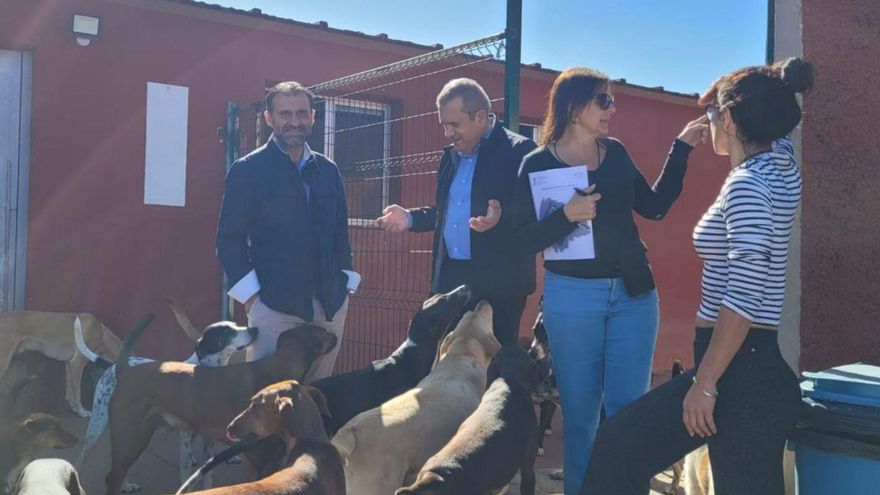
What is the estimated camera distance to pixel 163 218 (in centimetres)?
727

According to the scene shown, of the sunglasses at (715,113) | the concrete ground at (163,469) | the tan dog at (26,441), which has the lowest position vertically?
the concrete ground at (163,469)

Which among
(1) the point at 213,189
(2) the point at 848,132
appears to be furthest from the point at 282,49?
(2) the point at 848,132

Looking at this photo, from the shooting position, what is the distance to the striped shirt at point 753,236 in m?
2.27

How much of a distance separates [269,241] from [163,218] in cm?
322

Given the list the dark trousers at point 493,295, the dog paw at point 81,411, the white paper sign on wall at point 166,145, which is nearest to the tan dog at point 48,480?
the dark trousers at point 493,295

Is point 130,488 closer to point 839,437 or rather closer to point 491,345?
point 491,345

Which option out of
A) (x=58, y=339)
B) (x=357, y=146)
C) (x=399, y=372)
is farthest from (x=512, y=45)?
(x=58, y=339)

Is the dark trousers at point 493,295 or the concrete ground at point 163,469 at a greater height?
the dark trousers at point 493,295

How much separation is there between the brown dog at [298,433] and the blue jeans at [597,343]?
1.01 metres

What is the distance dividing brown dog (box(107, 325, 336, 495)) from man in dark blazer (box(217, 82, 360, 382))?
5.8 inches

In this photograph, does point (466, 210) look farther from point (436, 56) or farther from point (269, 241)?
point (436, 56)

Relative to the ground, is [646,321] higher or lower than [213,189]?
lower

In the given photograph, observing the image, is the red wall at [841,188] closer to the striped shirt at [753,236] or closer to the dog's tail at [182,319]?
the striped shirt at [753,236]

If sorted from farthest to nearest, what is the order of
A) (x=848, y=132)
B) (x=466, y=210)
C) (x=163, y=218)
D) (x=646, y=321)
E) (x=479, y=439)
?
(x=163, y=218) < (x=466, y=210) < (x=848, y=132) < (x=479, y=439) < (x=646, y=321)
